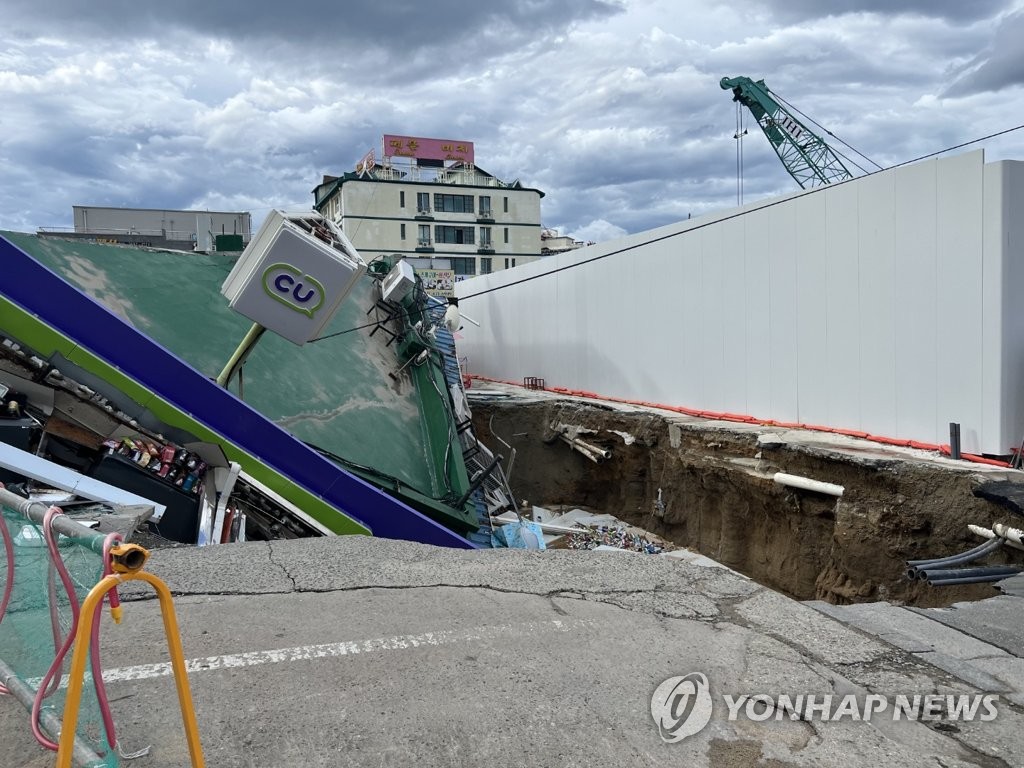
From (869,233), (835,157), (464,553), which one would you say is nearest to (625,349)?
(869,233)

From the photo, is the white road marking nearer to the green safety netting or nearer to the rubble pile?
the green safety netting

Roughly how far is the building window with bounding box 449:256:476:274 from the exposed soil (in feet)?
133

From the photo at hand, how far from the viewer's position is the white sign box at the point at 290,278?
247 inches

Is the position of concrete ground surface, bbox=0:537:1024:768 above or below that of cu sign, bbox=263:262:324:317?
below

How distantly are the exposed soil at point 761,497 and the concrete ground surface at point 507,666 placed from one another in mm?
2360

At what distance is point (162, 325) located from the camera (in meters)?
8.33

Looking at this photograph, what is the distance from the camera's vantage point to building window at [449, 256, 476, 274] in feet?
177

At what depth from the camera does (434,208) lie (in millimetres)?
53062

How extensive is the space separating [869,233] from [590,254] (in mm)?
7657

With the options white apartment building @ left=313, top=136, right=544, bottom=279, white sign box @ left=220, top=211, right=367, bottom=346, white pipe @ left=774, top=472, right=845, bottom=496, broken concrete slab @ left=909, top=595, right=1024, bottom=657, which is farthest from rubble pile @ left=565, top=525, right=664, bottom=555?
white apartment building @ left=313, top=136, right=544, bottom=279

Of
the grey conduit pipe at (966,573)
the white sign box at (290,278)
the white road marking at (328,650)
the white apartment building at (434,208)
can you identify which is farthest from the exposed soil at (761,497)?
the white apartment building at (434,208)

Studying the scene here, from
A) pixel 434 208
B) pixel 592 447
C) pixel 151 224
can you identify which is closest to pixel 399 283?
pixel 592 447

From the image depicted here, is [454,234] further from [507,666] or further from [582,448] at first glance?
[507,666]

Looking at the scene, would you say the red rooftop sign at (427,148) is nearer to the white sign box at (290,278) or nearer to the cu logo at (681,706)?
the white sign box at (290,278)
